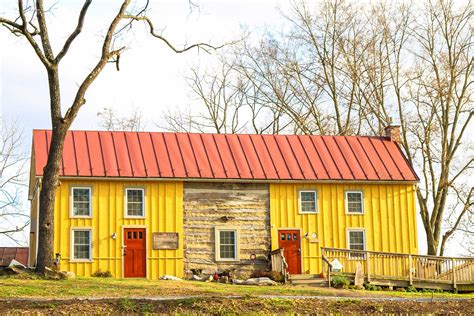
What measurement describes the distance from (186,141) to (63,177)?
19.0 feet

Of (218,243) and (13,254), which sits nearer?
(218,243)

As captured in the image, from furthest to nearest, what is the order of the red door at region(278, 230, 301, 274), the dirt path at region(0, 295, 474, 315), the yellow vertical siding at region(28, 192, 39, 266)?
1. the yellow vertical siding at region(28, 192, 39, 266)
2. the red door at region(278, 230, 301, 274)
3. the dirt path at region(0, 295, 474, 315)

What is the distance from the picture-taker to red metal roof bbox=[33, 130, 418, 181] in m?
32.6

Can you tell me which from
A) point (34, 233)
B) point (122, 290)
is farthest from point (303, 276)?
point (34, 233)

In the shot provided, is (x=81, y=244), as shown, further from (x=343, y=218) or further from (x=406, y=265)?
(x=406, y=265)

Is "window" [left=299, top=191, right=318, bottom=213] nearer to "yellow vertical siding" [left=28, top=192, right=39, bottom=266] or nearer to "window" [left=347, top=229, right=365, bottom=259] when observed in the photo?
"window" [left=347, top=229, right=365, bottom=259]

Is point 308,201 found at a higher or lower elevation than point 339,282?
higher

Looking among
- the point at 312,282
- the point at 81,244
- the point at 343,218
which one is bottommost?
the point at 312,282

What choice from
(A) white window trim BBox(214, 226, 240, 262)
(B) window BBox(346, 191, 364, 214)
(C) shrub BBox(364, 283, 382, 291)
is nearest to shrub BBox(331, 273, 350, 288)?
(C) shrub BBox(364, 283, 382, 291)

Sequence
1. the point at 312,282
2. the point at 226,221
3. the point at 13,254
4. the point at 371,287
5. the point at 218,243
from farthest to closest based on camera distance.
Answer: the point at 13,254 < the point at 226,221 < the point at 218,243 < the point at 312,282 < the point at 371,287

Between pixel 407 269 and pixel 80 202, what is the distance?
12572mm

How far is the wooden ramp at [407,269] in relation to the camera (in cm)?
3105

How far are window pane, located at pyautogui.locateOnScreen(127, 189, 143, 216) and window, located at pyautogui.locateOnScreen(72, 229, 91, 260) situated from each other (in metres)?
1.78

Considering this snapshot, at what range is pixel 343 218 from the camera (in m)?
34.0
